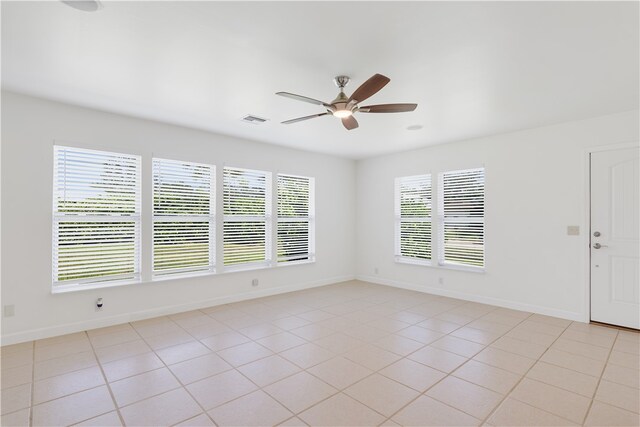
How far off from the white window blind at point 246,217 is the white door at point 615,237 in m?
4.68

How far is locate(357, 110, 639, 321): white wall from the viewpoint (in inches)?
164

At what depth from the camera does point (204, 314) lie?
448cm

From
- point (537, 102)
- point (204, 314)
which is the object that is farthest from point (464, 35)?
point (204, 314)

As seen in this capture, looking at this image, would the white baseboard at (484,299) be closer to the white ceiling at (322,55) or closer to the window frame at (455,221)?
the window frame at (455,221)

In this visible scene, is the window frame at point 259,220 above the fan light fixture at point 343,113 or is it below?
below

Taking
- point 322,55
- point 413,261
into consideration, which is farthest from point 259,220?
point 322,55

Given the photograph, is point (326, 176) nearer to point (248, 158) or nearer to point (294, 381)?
point (248, 158)

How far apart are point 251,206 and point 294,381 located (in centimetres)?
327

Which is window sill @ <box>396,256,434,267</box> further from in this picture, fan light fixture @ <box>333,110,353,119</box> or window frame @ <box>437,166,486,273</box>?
fan light fixture @ <box>333,110,353,119</box>

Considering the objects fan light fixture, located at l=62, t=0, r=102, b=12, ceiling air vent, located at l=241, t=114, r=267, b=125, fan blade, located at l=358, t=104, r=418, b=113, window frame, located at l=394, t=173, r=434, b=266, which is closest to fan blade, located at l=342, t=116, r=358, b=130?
fan blade, located at l=358, t=104, r=418, b=113

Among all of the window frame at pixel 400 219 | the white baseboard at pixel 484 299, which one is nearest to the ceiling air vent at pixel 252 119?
the window frame at pixel 400 219

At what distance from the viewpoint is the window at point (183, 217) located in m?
4.40

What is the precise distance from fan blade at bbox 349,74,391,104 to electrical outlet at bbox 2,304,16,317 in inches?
161

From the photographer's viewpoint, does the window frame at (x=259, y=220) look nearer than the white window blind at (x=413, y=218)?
Yes
